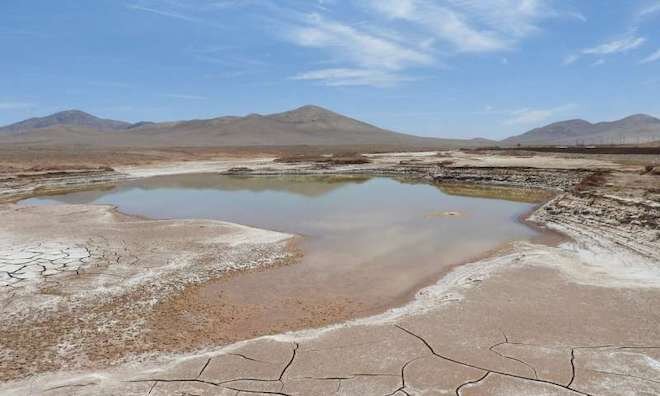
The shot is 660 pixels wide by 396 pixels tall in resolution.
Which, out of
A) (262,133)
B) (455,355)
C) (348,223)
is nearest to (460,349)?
(455,355)

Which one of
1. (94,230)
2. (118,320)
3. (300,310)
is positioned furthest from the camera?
(94,230)

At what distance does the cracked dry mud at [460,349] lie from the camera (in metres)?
4.90

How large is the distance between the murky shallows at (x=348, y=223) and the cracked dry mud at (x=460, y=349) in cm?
109

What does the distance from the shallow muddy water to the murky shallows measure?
28 millimetres

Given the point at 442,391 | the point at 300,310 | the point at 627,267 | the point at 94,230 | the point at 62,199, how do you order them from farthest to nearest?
the point at 62,199 → the point at 94,230 → the point at 627,267 → the point at 300,310 → the point at 442,391

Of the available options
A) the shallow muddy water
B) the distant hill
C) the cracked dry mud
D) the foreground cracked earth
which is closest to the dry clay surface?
the cracked dry mud

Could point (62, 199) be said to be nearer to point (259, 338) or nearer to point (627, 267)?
point (259, 338)

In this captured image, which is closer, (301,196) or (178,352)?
(178,352)

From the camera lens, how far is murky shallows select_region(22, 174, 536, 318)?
905 cm

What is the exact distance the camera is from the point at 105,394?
16.0ft

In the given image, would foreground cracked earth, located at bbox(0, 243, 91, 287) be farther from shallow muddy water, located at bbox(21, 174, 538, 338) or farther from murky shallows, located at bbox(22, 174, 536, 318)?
murky shallows, located at bbox(22, 174, 536, 318)

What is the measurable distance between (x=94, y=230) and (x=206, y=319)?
7746 millimetres

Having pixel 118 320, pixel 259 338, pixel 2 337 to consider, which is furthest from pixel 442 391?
pixel 2 337

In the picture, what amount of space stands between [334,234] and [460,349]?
26.9 feet
